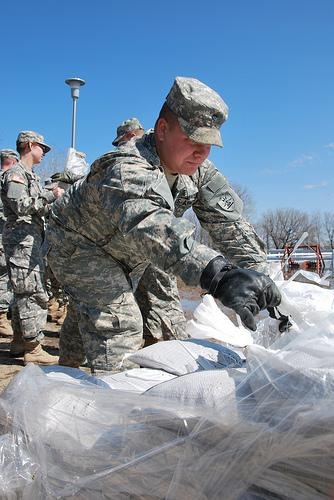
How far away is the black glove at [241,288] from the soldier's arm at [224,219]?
1.17m

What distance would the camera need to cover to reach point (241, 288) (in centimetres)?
153

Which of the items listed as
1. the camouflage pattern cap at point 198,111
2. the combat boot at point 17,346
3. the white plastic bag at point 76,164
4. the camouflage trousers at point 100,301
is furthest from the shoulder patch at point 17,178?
the camouflage pattern cap at point 198,111

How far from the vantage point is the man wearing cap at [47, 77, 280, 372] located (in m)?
1.71

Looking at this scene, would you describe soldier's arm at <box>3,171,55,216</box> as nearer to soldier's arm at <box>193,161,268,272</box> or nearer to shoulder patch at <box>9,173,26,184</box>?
shoulder patch at <box>9,173,26,184</box>

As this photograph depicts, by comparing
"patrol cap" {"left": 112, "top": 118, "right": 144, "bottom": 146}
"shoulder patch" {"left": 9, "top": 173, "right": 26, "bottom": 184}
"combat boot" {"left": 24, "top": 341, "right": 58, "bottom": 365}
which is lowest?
"combat boot" {"left": 24, "top": 341, "right": 58, "bottom": 365}

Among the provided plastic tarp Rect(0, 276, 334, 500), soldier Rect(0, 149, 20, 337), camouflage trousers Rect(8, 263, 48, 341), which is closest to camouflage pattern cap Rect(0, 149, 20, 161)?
soldier Rect(0, 149, 20, 337)

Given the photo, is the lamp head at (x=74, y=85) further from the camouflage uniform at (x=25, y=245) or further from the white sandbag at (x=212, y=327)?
Result: the white sandbag at (x=212, y=327)

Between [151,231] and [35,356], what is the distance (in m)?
3.00

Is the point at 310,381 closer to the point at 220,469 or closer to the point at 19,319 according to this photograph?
the point at 220,469

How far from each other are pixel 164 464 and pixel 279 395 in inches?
10.7

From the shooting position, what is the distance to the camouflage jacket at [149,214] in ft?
5.80

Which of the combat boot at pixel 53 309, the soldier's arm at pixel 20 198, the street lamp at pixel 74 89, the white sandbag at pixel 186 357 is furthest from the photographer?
the street lamp at pixel 74 89

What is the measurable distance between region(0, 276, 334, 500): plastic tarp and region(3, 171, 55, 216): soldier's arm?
3118 millimetres

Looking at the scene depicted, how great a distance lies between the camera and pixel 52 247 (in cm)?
267
